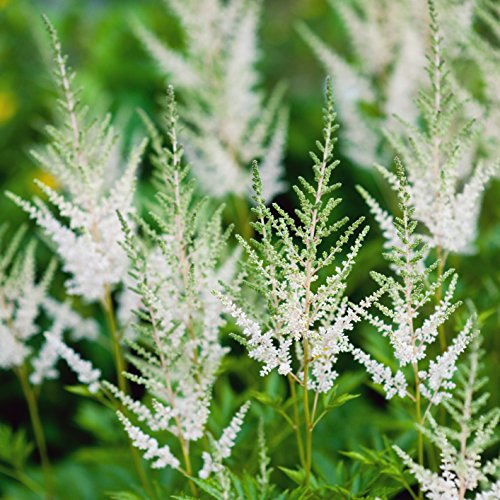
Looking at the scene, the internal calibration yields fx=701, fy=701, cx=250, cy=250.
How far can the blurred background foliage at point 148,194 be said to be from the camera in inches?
113

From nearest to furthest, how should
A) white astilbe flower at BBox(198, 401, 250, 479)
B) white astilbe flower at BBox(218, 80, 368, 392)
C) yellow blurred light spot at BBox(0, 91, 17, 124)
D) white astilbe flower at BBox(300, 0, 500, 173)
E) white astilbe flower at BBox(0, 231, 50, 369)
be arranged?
white astilbe flower at BBox(218, 80, 368, 392) < white astilbe flower at BBox(198, 401, 250, 479) < white astilbe flower at BBox(0, 231, 50, 369) < white astilbe flower at BBox(300, 0, 500, 173) < yellow blurred light spot at BBox(0, 91, 17, 124)

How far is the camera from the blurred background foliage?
9.41 feet

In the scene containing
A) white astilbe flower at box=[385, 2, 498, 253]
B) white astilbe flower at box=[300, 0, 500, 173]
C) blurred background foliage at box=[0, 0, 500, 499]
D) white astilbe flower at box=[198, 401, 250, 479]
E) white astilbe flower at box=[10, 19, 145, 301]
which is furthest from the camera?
white astilbe flower at box=[300, 0, 500, 173]

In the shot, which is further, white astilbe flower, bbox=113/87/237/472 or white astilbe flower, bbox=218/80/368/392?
white astilbe flower, bbox=113/87/237/472

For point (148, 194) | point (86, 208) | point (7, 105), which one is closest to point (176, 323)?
point (86, 208)

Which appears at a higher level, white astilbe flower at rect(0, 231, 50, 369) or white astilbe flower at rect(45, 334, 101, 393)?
white astilbe flower at rect(0, 231, 50, 369)

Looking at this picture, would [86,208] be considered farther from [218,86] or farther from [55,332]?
[218,86]

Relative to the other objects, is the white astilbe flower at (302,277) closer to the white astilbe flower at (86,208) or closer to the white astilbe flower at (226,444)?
the white astilbe flower at (226,444)

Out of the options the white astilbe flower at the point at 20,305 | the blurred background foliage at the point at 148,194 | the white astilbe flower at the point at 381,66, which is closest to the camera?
the white astilbe flower at the point at 20,305

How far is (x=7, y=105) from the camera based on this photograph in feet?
21.4

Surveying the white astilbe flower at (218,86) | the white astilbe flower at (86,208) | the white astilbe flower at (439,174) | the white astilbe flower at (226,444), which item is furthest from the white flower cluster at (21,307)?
the white astilbe flower at (439,174)

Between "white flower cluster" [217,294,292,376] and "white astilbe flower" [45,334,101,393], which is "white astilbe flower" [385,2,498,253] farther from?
"white astilbe flower" [45,334,101,393]

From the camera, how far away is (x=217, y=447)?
5.88ft

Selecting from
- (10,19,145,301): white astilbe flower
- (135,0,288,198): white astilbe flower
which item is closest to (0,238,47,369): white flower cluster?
(10,19,145,301): white astilbe flower
